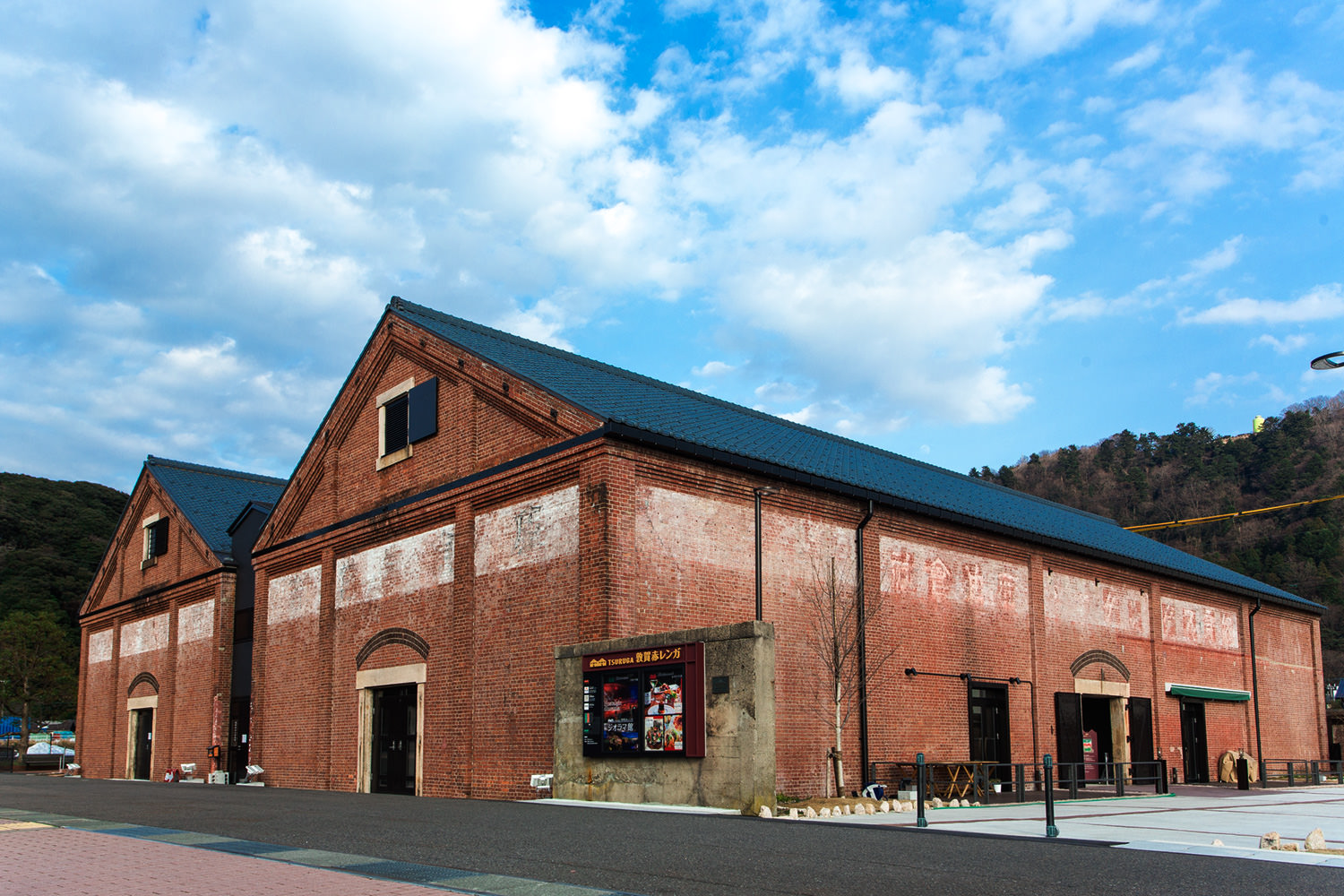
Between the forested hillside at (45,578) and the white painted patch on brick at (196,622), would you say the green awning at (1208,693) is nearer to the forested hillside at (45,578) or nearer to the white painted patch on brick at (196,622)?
the white painted patch on brick at (196,622)

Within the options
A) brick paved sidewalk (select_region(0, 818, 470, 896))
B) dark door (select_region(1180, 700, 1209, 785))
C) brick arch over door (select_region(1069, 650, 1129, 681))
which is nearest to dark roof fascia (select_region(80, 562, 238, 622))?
brick paved sidewalk (select_region(0, 818, 470, 896))

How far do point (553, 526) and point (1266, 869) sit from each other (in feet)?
41.8

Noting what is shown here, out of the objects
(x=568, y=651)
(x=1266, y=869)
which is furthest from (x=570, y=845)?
(x=568, y=651)

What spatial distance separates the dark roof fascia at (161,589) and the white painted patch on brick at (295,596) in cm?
377

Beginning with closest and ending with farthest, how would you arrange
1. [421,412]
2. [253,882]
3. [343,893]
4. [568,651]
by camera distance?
[343,893] < [253,882] < [568,651] < [421,412]

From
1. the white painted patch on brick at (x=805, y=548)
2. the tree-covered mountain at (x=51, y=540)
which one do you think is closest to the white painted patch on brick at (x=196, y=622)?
the white painted patch on brick at (x=805, y=548)

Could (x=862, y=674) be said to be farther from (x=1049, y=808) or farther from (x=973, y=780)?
(x=1049, y=808)

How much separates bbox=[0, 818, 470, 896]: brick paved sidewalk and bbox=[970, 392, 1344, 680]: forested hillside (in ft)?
236

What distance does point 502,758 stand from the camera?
64.4 ft

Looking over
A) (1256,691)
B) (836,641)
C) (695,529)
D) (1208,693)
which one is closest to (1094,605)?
(1208,693)

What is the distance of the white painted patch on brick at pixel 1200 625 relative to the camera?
3244 cm

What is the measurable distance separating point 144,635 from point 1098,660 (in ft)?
100

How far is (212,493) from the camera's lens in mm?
38094

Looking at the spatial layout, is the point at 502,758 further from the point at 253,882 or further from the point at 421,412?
the point at 253,882
